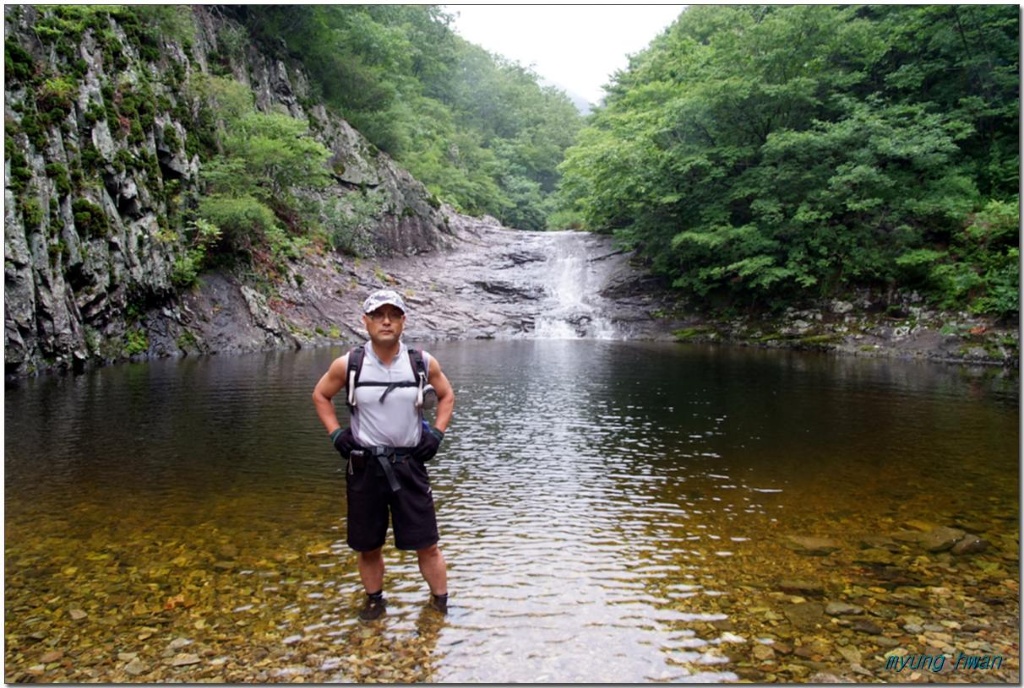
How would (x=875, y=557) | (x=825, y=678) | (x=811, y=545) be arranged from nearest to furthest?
(x=825, y=678) → (x=875, y=557) → (x=811, y=545)

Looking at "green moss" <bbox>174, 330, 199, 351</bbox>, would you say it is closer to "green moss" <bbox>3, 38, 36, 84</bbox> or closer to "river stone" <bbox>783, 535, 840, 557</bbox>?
"green moss" <bbox>3, 38, 36, 84</bbox>

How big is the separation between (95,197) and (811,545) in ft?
61.9

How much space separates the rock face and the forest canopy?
1766cm

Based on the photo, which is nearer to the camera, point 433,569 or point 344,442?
point 344,442

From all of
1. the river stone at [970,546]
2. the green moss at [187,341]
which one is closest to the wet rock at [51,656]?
the river stone at [970,546]

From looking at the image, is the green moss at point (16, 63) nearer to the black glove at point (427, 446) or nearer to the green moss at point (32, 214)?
the green moss at point (32, 214)

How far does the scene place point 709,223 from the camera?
28.2 meters

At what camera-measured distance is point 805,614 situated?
13.8 feet

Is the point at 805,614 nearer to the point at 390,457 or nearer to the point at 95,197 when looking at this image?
the point at 390,457

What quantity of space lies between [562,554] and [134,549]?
3433 millimetres

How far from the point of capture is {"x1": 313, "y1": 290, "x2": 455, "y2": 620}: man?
4.04 metres

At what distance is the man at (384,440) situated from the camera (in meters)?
4.04

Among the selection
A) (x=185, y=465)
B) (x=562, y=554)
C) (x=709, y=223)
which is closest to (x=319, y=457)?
(x=185, y=465)

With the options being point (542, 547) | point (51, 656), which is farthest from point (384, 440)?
point (51, 656)
